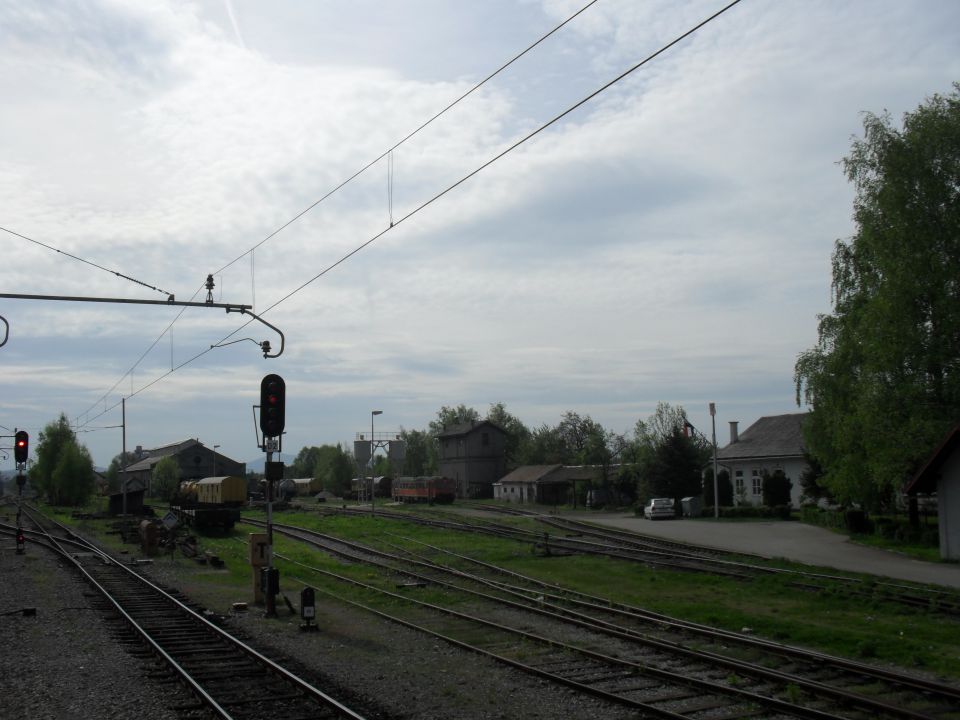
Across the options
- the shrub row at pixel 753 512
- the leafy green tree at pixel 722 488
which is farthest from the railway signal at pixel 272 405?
the leafy green tree at pixel 722 488

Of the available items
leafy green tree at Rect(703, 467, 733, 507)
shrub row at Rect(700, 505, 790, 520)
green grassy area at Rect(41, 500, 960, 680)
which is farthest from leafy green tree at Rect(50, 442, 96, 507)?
shrub row at Rect(700, 505, 790, 520)

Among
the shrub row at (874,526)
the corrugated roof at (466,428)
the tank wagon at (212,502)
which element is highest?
the corrugated roof at (466,428)

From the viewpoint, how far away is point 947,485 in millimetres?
27203

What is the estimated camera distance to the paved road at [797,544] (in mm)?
25125

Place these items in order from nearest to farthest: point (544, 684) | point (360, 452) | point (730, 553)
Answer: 1. point (544, 684)
2. point (730, 553)
3. point (360, 452)

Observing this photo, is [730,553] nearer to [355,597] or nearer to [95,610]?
[355,597]

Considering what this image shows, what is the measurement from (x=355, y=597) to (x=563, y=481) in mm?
52398

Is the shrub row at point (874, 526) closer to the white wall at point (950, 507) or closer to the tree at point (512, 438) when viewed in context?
the white wall at point (950, 507)

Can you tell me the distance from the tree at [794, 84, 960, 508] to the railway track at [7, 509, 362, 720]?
24.7m

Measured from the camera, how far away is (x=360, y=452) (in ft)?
218

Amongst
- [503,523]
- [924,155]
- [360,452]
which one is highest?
[924,155]

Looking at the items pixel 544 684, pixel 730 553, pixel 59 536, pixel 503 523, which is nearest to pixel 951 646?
pixel 544 684

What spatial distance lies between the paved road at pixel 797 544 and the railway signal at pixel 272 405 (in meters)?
17.1

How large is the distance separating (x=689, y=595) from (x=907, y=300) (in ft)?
56.1
